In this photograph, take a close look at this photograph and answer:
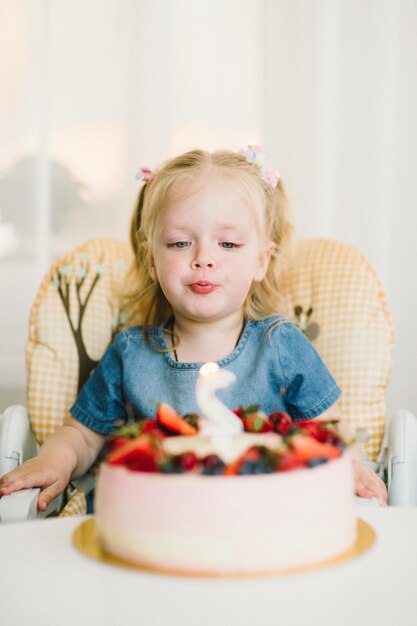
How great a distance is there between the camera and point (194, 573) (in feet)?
2.64

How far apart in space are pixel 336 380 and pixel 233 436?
2.62 ft

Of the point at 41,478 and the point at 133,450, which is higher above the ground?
the point at 133,450

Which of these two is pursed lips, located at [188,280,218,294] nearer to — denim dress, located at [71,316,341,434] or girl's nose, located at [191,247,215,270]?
girl's nose, located at [191,247,215,270]

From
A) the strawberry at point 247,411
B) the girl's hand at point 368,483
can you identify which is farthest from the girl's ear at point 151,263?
the strawberry at point 247,411

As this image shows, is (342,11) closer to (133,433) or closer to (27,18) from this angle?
(27,18)

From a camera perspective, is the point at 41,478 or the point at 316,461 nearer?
the point at 316,461

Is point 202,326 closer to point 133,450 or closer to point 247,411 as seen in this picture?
point 247,411

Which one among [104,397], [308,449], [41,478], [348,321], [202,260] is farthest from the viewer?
[348,321]

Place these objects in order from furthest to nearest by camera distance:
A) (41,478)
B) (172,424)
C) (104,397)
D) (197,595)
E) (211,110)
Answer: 1. (211,110)
2. (104,397)
3. (41,478)
4. (172,424)
5. (197,595)

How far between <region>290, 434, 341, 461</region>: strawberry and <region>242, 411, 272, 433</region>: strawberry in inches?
4.1

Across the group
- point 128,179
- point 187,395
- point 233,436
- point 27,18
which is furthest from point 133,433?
point 27,18

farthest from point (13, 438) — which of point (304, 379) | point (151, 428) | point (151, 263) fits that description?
point (151, 428)

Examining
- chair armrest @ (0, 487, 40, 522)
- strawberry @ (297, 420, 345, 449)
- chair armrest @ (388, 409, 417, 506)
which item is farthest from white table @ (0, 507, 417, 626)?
chair armrest @ (388, 409, 417, 506)

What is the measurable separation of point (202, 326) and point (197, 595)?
887 mm
